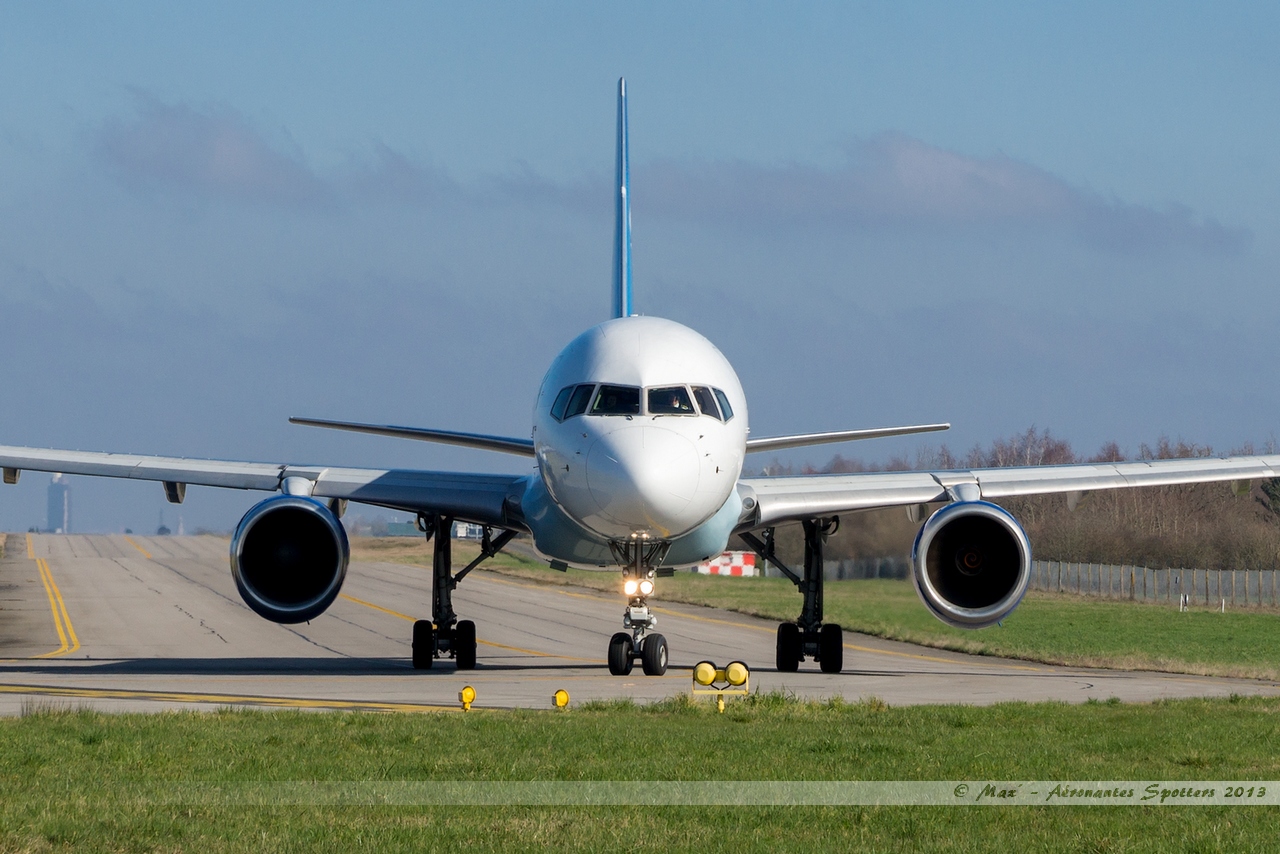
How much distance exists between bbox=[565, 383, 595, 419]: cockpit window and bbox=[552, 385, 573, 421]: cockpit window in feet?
0.31

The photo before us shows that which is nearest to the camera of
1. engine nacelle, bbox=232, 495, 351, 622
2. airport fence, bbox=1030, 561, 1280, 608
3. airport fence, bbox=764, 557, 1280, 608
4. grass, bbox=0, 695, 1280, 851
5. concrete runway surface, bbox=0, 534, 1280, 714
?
grass, bbox=0, 695, 1280, 851

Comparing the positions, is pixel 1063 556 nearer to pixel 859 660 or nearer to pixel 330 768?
pixel 859 660

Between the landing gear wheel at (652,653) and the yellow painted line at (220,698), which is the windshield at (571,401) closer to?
the landing gear wheel at (652,653)

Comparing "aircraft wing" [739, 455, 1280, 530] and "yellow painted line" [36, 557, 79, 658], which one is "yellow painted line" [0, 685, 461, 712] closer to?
"aircraft wing" [739, 455, 1280, 530]

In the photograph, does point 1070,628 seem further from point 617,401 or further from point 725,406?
point 617,401

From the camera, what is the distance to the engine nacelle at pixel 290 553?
2181cm

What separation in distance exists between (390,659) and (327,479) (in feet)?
18.8

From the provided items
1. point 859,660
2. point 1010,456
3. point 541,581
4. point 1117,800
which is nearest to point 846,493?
point 859,660

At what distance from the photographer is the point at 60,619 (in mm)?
40094

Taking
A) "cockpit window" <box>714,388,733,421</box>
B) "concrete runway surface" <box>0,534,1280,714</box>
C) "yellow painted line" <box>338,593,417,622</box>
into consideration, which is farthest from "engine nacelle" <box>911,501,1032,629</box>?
"yellow painted line" <box>338,593,417,622</box>

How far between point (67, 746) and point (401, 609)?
3355 centimetres

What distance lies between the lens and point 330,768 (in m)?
11.8

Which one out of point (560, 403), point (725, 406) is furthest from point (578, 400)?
point (725, 406)

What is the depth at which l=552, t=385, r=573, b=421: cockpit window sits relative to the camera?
20125 millimetres
